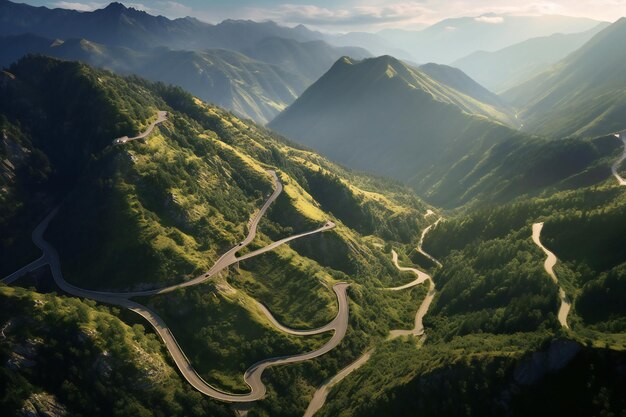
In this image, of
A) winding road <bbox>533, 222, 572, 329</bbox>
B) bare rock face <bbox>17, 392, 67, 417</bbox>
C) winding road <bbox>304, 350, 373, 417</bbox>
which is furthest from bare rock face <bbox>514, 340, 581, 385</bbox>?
bare rock face <bbox>17, 392, 67, 417</bbox>

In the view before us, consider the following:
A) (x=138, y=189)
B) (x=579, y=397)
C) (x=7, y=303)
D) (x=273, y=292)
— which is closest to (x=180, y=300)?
(x=273, y=292)

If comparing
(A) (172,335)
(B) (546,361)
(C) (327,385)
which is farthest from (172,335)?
(B) (546,361)

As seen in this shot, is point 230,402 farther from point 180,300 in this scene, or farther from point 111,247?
point 111,247

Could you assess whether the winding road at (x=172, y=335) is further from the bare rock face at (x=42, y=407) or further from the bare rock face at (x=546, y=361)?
the bare rock face at (x=546, y=361)

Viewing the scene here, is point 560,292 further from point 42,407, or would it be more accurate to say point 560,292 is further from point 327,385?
point 42,407

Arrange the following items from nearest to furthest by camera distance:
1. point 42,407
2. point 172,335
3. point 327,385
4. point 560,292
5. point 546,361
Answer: point 546,361 → point 42,407 → point 172,335 → point 327,385 → point 560,292

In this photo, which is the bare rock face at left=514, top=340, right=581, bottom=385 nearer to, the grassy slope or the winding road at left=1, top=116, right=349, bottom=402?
the winding road at left=1, top=116, right=349, bottom=402

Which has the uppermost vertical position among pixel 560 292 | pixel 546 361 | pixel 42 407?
pixel 546 361
